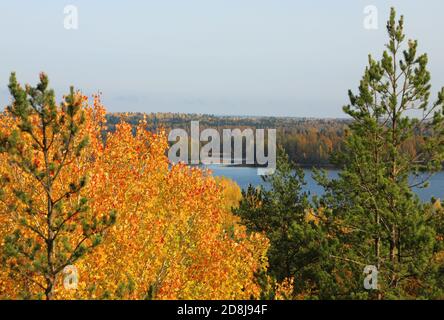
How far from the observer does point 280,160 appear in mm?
34062

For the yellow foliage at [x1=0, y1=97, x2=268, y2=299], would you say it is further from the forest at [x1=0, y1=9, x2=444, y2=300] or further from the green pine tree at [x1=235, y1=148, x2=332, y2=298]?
the green pine tree at [x1=235, y1=148, x2=332, y2=298]

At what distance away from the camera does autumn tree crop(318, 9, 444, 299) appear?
19.6 m

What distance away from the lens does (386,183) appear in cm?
1917

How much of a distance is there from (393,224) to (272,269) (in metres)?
12.1

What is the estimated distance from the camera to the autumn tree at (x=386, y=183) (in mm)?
19641

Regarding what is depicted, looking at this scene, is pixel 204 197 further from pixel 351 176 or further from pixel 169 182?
pixel 351 176

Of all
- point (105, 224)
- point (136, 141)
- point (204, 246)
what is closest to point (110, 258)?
point (204, 246)
